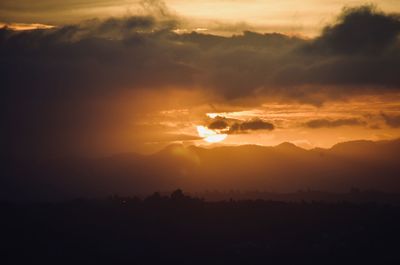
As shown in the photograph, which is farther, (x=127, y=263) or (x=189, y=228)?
(x=189, y=228)

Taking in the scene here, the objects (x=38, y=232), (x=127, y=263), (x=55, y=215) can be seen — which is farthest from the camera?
(x=55, y=215)

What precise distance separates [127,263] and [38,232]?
23.2m

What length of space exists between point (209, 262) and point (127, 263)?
16093mm

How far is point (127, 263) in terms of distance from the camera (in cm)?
16088

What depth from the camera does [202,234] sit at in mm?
177875

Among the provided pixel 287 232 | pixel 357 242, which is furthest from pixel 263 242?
pixel 357 242

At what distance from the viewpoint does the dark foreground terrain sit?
534ft

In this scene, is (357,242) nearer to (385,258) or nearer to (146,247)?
(385,258)

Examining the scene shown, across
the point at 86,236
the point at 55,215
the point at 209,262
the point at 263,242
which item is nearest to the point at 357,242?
the point at 263,242

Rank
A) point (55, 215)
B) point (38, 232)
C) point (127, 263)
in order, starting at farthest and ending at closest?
point (55, 215) → point (38, 232) → point (127, 263)

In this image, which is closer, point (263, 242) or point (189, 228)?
point (263, 242)

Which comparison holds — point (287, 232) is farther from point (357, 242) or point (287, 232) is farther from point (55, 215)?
point (55, 215)

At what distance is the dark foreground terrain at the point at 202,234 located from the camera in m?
163

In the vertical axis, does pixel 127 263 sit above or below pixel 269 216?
below
